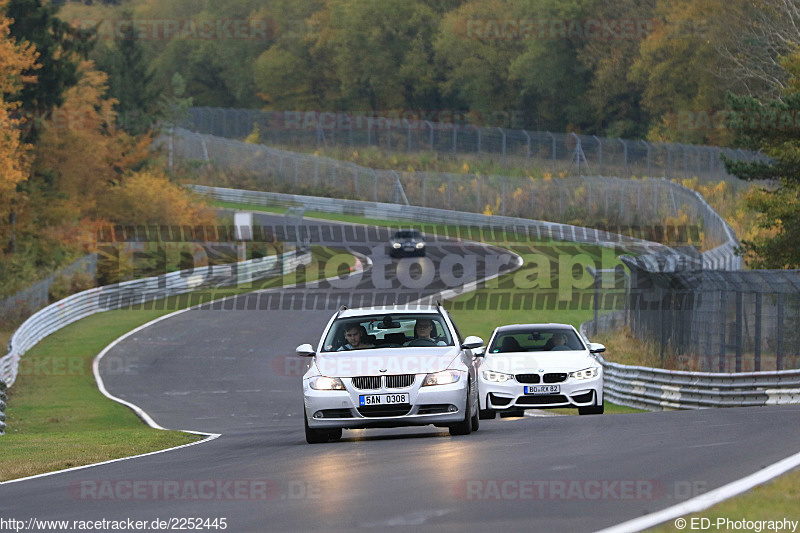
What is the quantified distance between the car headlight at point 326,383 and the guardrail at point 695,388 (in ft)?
31.2

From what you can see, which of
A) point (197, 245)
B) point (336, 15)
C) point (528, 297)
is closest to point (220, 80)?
point (336, 15)

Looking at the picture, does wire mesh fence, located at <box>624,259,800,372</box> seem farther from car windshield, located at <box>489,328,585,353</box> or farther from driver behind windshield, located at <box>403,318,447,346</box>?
driver behind windshield, located at <box>403,318,447,346</box>

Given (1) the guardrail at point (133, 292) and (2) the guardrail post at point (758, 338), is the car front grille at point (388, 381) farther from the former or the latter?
(1) the guardrail at point (133, 292)

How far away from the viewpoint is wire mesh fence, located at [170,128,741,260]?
56844 mm

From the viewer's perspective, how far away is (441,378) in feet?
46.2

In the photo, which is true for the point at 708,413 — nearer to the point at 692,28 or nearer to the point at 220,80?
the point at 692,28

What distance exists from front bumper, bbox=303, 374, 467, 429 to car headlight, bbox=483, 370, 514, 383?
411cm

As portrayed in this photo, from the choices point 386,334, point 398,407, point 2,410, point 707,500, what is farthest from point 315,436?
point 2,410

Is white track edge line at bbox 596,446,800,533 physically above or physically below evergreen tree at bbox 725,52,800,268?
below

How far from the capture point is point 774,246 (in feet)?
114

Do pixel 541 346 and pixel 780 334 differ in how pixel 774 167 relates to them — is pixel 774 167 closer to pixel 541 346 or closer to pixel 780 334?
pixel 780 334

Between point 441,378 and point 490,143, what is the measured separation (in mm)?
68531

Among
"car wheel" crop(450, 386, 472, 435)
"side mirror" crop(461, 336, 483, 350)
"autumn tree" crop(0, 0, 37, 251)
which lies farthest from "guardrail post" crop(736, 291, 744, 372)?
"autumn tree" crop(0, 0, 37, 251)

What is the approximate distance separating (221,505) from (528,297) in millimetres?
40898
